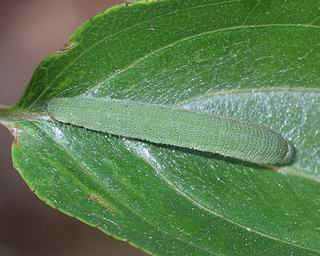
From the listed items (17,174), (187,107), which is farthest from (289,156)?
(17,174)

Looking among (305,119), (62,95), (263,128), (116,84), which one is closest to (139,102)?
(116,84)

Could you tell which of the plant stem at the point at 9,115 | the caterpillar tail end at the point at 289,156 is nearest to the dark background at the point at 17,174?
the plant stem at the point at 9,115

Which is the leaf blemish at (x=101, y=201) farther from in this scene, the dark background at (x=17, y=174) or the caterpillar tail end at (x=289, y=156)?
the dark background at (x=17, y=174)

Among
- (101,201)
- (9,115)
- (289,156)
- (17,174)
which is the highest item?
(9,115)

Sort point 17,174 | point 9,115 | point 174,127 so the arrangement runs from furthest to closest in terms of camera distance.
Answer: point 17,174 → point 9,115 → point 174,127

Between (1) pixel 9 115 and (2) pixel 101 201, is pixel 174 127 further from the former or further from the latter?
(1) pixel 9 115

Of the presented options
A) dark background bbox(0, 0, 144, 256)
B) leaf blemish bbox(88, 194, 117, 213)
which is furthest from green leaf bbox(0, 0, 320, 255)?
dark background bbox(0, 0, 144, 256)
